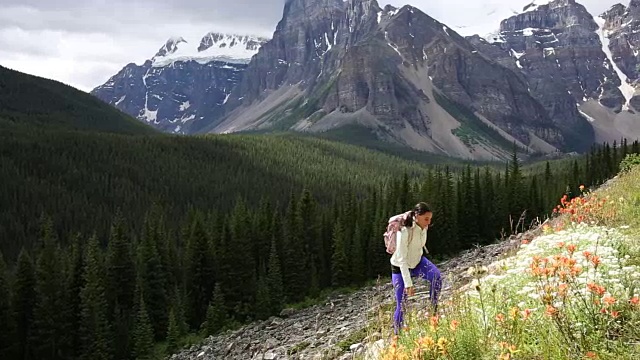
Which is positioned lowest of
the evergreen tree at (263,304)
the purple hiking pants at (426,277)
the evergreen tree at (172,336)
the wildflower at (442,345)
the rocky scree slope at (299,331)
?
the evergreen tree at (172,336)

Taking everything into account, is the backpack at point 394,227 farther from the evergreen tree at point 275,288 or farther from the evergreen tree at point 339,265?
the evergreen tree at point 339,265

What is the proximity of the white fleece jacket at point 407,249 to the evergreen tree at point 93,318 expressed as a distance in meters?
47.4

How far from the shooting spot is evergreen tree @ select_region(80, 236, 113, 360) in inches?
1977

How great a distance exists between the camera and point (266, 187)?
18525 centimetres

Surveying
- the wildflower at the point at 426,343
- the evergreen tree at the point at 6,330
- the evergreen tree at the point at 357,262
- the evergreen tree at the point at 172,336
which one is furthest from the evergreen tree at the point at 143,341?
the wildflower at the point at 426,343

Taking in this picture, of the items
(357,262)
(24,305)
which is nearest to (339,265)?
(357,262)

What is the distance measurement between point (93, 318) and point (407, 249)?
49634 millimetres

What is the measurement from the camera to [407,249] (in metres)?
10.4

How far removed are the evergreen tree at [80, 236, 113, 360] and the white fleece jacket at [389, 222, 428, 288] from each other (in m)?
47.4

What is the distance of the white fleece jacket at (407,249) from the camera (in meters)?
10.2

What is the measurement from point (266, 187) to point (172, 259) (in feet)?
379

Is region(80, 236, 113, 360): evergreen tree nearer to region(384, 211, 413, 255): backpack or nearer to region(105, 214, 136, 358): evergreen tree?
region(105, 214, 136, 358): evergreen tree

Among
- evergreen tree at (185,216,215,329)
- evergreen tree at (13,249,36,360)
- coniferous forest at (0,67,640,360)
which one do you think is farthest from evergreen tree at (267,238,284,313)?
evergreen tree at (13,249,36,360)

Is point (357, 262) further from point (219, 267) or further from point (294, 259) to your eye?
point (219, 267)
